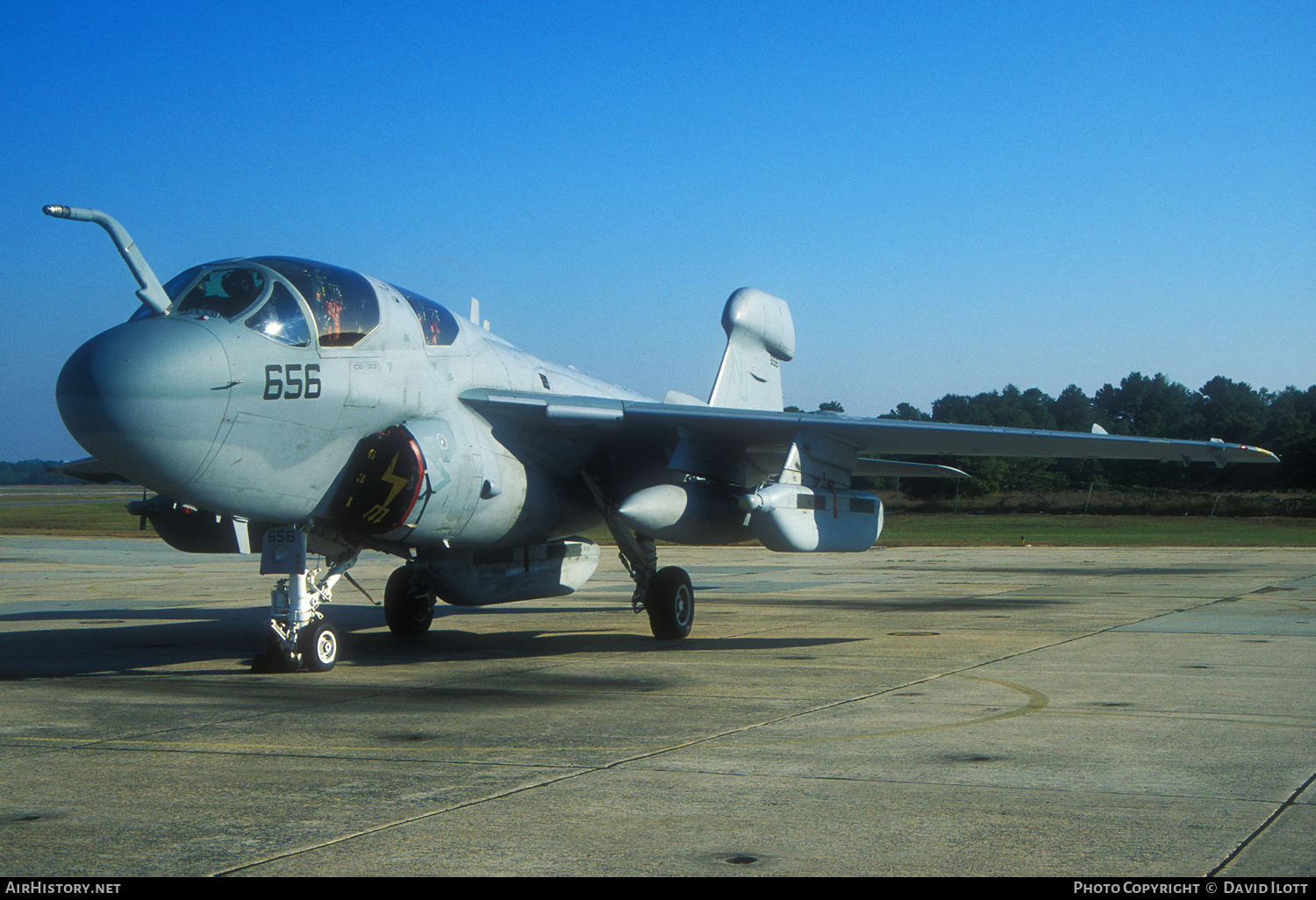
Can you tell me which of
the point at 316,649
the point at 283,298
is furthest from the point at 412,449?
the point at 316,649

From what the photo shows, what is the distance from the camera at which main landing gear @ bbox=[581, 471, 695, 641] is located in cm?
1372

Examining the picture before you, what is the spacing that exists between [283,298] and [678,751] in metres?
5.33

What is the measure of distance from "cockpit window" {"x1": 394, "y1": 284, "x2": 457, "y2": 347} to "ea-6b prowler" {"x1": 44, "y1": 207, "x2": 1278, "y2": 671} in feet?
0.12

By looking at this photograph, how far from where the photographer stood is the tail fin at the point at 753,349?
16.9m

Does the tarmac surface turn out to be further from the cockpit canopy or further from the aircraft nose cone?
the cockpit canopy

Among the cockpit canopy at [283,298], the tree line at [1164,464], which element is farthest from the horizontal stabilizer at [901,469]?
the tree line at [1164,464]

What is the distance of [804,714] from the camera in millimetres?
8133

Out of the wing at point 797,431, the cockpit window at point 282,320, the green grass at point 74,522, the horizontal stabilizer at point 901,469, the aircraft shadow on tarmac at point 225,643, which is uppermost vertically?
the cockpit window at point 282,320

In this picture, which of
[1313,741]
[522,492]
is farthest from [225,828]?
[522,492]

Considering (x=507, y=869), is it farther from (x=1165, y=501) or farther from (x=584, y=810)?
(x=1165, y=501)

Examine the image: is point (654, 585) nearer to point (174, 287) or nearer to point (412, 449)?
point (412, 449)

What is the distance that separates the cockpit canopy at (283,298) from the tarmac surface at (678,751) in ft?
10.0

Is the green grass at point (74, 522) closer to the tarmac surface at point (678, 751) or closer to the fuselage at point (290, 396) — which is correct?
the fuselage at point (290, 396)

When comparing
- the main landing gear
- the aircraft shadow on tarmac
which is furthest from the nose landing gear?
the main landing gear
